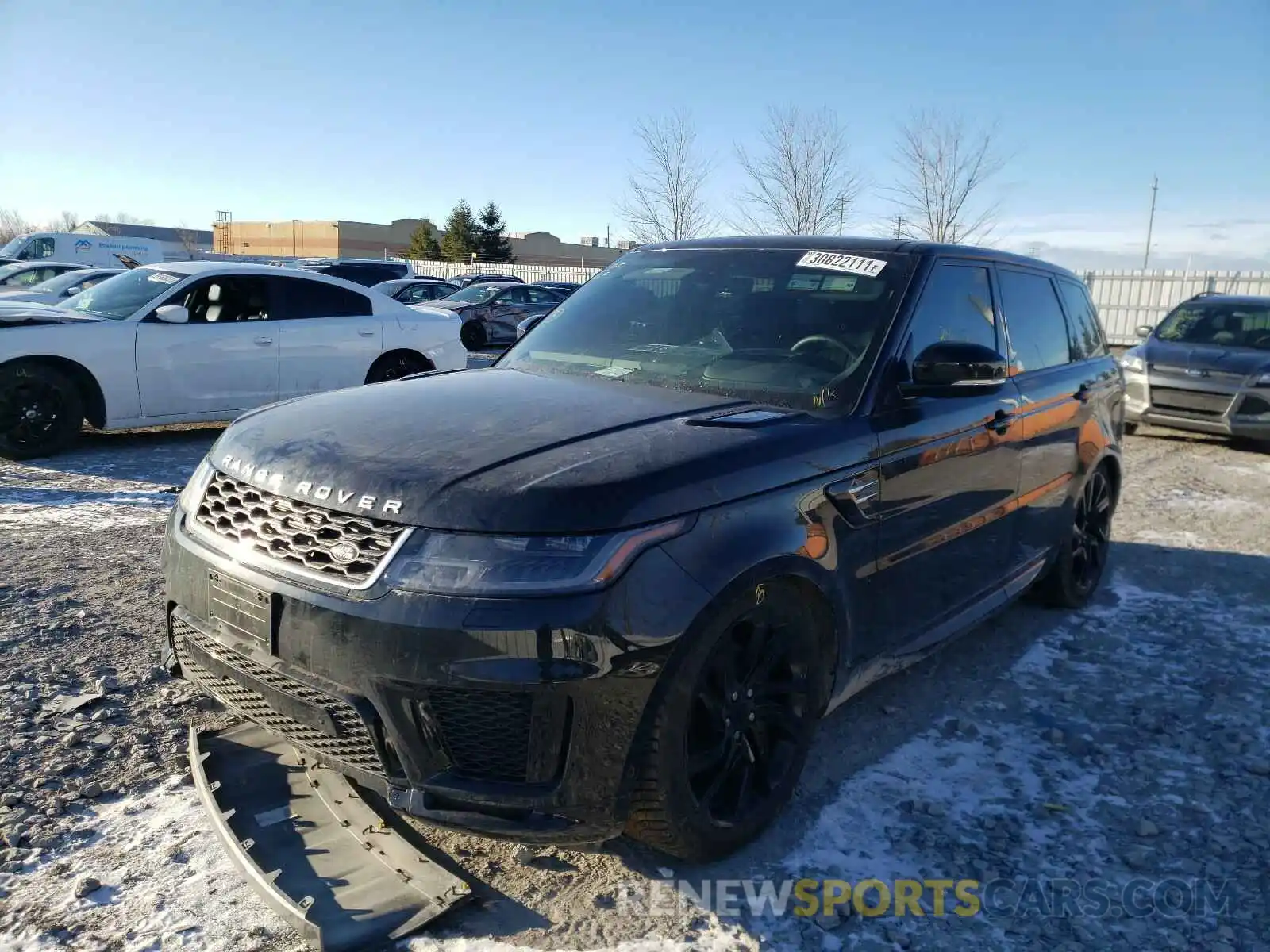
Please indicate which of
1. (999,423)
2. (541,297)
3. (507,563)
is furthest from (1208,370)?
(541,297)

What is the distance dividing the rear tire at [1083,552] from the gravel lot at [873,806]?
14 cm

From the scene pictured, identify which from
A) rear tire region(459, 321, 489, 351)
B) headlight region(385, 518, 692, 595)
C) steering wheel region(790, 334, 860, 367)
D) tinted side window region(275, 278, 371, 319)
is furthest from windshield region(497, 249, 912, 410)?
rear tire region(459, 321, 489, 351)

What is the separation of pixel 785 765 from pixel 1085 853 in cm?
96

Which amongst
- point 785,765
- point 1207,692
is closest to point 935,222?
point 1207,692

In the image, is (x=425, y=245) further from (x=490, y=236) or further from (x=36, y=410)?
(x=36, y=410)

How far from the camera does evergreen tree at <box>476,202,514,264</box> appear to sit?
206 ft

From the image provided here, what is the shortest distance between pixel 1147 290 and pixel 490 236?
4612cm

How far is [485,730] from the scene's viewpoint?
234 cm

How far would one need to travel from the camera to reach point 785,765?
9.80 feet

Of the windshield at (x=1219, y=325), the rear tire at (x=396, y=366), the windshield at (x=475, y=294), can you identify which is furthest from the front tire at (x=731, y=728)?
the windshield at (x=475, y=294)

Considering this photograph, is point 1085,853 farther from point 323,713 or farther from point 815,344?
point 323,713

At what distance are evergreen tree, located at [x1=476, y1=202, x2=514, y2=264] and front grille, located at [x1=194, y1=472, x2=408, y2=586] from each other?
6154cm

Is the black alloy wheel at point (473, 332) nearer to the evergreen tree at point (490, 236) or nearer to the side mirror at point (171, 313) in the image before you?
the side mirror at point (171, 313)

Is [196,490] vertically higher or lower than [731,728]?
higher
